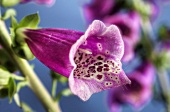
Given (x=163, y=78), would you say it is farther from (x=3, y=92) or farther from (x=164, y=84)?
(x=3, y=92)

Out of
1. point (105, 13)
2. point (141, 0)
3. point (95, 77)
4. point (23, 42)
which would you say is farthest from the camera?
point (141, 0)

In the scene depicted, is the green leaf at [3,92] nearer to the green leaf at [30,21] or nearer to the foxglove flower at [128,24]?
the green leaf at [30,21]

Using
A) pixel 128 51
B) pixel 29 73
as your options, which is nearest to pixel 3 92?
pixel 29 73

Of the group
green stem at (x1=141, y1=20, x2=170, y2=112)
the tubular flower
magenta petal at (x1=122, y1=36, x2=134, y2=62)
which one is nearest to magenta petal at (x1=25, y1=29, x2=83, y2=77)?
the tubular flower

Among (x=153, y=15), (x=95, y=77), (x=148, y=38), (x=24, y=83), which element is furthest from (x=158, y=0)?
(x=95, y=77)

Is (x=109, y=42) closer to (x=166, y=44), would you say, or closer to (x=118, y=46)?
(x=118, y=46)

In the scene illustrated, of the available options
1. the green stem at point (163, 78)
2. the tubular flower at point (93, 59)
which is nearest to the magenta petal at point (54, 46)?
the tubular flower at point (93, 59)
